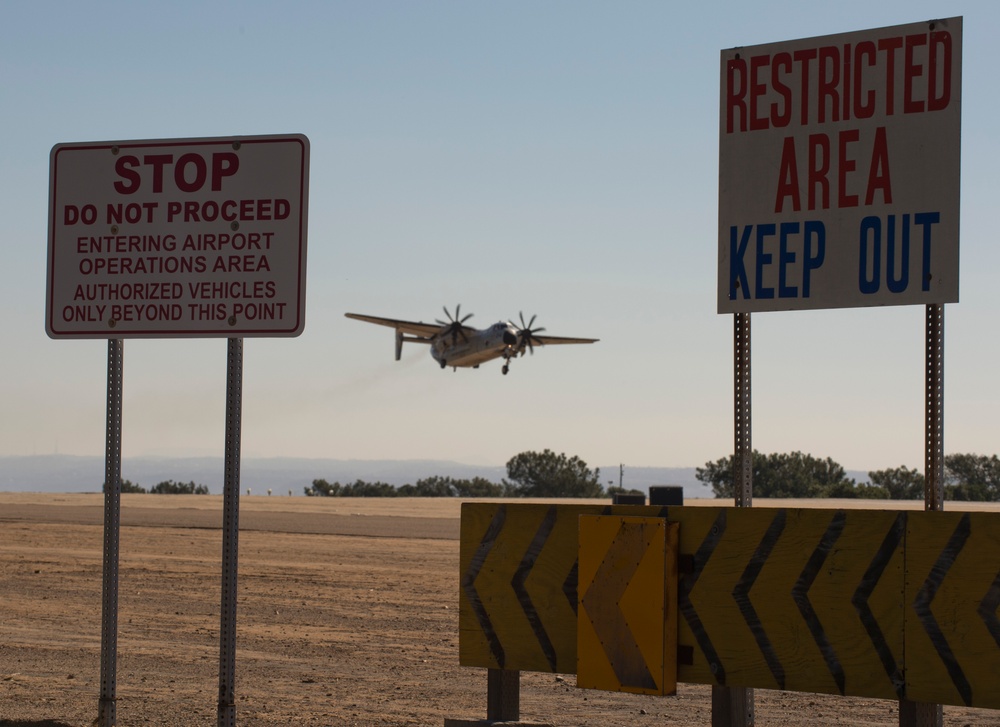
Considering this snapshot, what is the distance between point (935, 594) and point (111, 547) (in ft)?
14.5

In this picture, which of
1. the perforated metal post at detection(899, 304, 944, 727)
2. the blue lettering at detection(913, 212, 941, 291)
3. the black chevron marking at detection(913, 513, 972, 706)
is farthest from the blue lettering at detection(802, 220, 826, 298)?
the black chevron marking at detection(913, 513, 972, 706)

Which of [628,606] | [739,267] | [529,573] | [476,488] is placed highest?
[739,267]

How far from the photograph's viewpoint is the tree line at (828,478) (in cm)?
9189

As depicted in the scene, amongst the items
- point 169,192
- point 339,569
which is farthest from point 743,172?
point 339,569

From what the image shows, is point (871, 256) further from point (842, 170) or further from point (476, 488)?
point (476, 488)

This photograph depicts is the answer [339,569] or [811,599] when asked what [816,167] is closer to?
[811,599]

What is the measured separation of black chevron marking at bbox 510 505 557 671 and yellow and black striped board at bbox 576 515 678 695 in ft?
0.86

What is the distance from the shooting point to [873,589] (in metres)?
5.22

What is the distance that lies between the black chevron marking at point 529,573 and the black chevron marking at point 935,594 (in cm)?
182

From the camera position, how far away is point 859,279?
624 cm

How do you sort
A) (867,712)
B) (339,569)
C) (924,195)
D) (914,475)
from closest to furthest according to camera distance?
(924,195)
(867,712)
(339,569)
(914,475)

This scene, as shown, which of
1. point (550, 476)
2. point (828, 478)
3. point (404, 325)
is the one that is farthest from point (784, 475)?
point (404, 325)

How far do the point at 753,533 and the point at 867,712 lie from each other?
417 cm

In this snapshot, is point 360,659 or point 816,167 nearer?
point 816,167
